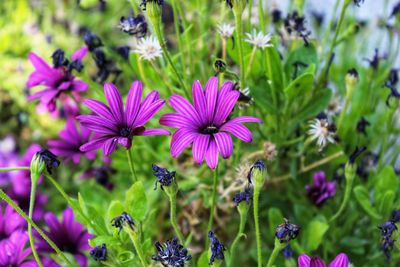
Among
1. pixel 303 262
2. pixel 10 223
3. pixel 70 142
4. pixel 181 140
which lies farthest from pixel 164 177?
pixel 70 142

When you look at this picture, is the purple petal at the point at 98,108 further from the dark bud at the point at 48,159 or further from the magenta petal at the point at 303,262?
the magenta petal at the point at 303,262

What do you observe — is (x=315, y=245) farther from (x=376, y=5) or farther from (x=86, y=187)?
(x=376, y=5)

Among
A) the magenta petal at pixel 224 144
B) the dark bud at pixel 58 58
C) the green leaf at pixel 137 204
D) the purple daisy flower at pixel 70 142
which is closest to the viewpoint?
the magenta petal at pixel 224 144

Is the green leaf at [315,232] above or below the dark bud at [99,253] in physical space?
above

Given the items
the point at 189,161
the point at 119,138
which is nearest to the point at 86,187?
the point at 189,161

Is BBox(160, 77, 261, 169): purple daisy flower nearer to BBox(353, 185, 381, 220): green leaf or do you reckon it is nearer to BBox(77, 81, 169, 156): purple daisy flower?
BBox(77, 81, 169, 156): purple daisy flower

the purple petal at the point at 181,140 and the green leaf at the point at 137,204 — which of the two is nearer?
the purple petal at the point at 181,140

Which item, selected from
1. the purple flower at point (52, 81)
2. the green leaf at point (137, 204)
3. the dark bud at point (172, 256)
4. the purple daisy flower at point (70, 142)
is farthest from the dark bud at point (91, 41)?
the dark bud at point (172, 256)
